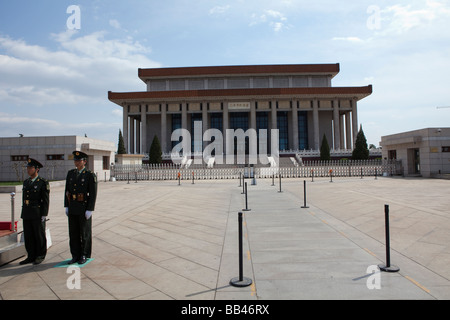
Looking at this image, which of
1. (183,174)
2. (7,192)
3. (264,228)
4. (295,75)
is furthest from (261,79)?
(264,228)

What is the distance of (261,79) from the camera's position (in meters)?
64.7

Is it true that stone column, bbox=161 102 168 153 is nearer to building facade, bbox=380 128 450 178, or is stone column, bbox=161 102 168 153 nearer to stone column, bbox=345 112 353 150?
stone column, bbox=345 112 353 150

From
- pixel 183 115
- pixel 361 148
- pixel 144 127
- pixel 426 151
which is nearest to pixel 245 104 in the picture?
pixel 183 115

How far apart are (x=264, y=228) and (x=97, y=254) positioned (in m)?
4.19

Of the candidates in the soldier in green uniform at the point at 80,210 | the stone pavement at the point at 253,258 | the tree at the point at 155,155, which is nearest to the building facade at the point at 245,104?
the tree at the point at 155,155

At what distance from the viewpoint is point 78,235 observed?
5277mm

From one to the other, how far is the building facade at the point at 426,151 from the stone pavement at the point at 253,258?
18068 millimetres

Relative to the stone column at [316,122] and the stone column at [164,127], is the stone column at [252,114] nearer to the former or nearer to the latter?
the stone column at [316,122]

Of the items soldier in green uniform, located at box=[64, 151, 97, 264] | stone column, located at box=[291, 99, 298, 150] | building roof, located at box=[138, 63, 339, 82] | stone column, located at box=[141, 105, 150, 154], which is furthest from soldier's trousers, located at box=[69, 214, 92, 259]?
building roof, located at box=[138, 63, 339, 82]

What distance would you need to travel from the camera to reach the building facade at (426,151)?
24219 millimetres

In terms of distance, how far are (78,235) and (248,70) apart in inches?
2440

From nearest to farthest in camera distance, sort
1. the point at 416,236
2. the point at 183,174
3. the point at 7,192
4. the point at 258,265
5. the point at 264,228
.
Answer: the point at 258,265, the point at 416,236, the point at 264,228, the point at 7,192, the point at 183,174

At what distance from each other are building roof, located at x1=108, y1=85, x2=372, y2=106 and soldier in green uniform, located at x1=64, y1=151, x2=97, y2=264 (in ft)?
173
